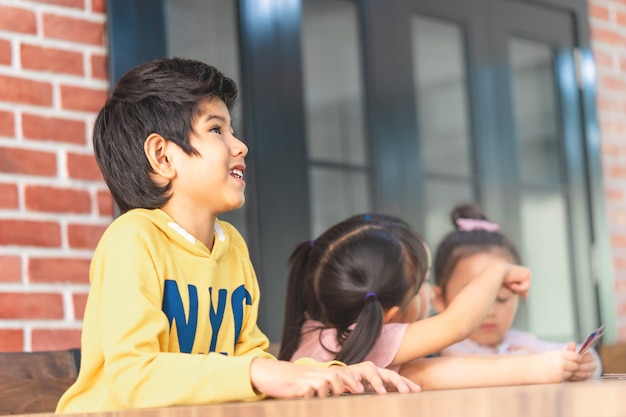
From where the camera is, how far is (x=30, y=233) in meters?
2.14

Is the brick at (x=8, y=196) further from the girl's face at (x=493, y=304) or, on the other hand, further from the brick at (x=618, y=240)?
the brick at (x=618, y=240)

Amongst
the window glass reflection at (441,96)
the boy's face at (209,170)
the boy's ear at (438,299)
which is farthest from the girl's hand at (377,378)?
the window glass reflection at (441,96)

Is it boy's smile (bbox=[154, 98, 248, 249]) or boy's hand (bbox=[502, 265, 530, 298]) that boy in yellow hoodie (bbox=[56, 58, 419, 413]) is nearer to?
boy's smile (bbox=[154, 98, 248, 249])

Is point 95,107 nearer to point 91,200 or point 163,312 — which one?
point 91,200

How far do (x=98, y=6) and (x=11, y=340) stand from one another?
773 millimetres

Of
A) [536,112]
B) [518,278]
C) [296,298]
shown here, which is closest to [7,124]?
[296,298]

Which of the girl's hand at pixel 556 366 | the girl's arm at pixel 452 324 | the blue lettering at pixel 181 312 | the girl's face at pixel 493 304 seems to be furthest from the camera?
the girl's face at pixel 493 304

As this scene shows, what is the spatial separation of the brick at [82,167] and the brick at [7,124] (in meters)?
0.14

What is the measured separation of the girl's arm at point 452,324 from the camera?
180 cm

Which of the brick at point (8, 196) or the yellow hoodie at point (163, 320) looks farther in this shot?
the brick at point (8, 196)

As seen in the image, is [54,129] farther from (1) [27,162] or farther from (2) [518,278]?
(2) [518,278]

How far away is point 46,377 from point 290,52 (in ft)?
4.48

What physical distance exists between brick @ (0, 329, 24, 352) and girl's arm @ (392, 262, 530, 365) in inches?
30.9

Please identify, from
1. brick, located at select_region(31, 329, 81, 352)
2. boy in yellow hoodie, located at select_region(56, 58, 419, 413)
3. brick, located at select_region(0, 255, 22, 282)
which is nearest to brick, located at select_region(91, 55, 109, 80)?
brick, located at select_region(0, 255, 22, 282)
